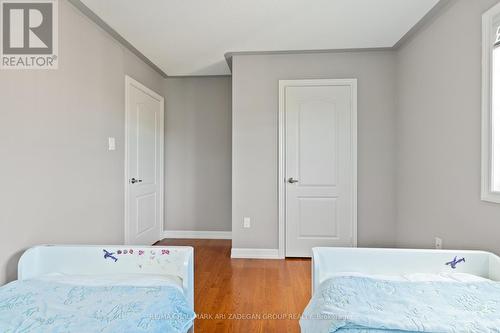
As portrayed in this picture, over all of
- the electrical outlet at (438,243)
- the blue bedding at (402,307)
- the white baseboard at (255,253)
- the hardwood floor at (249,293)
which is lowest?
the hardwood floor at (249,293)

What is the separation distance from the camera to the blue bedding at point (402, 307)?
884mm

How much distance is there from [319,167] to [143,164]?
212 cm

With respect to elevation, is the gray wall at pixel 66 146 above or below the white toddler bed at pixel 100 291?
above

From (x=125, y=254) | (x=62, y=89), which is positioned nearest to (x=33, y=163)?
(x=62, y=89)

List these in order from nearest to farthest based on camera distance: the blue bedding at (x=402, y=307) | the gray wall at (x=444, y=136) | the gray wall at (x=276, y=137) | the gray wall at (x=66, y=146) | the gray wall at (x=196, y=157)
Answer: the blue bedding at (x=402, y=307) < the gray wall at (x=66, y=146) < the gray wall at (x=444, y=136) < the gray wall at (x=276, y=137) < the gray wall at (x=196, y=157)

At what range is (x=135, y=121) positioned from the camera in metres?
3.09

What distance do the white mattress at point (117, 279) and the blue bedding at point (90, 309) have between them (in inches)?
2.1

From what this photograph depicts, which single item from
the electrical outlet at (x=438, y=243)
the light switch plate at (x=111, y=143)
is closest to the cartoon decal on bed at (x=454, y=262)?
the electrical outlet at (x=438, y=243)

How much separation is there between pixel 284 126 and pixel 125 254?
7.19 feet

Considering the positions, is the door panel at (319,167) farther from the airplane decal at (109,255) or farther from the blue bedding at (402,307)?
the airplane decal at (109,255)

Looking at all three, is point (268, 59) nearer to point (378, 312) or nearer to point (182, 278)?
point (182, 278)

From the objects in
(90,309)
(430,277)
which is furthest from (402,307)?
(90,309)

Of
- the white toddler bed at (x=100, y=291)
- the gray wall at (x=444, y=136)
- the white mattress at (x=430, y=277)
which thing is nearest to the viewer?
the white toddler bed at (x=100, y=291)

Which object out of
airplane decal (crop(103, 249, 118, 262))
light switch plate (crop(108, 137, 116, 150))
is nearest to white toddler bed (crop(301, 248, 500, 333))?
airplane decal (crop(103, 249, 118, 262))
